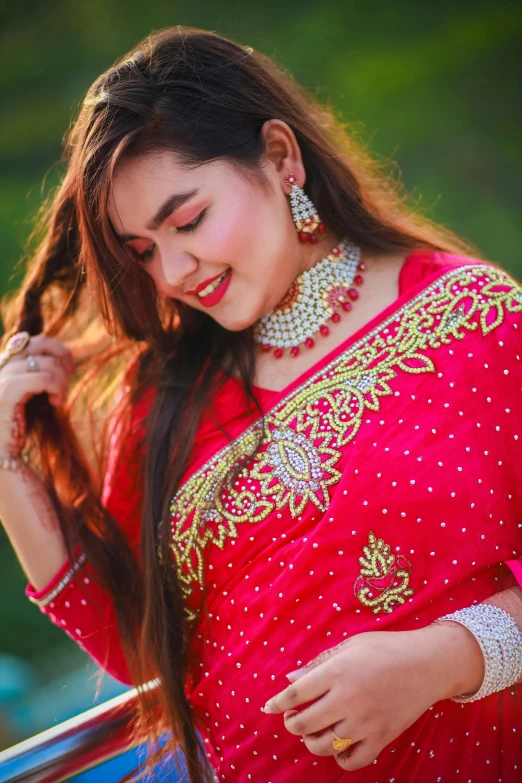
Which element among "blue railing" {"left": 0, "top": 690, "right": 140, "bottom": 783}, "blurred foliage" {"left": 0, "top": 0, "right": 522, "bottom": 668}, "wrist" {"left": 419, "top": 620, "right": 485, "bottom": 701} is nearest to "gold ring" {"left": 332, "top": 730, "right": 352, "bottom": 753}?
"wrist" {"left": 419, "top": 620, "right": 485, "bottom": 701}

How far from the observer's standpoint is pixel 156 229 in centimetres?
122

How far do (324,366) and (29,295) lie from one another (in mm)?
676

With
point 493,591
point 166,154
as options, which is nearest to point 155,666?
point 493,591

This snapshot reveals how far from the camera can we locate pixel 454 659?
1.03 meters

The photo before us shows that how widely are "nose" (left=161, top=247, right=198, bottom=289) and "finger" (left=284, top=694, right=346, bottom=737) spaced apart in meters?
0.68

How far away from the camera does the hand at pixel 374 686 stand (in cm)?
99

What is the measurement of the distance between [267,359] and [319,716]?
26.2 inches

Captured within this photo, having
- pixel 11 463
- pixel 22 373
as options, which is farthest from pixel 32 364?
pixel 11 463

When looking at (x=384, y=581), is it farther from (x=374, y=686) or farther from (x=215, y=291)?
(x=215, y=291)

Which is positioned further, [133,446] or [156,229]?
[133,446]

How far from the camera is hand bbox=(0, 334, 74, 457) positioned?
56.7 inches

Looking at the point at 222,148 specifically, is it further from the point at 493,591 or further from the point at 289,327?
the point at 493,591

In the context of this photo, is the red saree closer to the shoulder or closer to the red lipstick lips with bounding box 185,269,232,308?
the shoulder

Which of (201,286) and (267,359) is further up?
(201,286)
